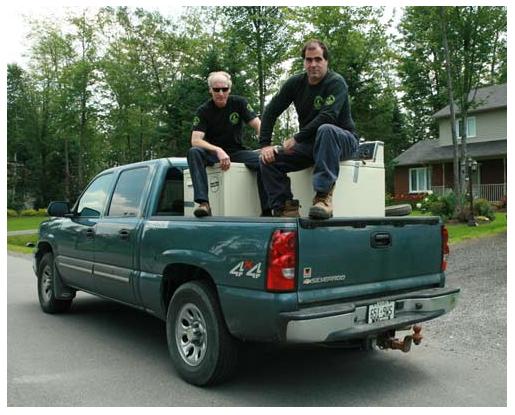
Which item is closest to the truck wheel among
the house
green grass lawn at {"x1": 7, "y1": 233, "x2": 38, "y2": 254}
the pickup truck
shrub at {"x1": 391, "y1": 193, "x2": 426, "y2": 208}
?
the pickup truck

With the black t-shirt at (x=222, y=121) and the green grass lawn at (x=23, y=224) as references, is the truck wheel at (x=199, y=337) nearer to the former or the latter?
the black t-shirt at (x=222, y=121)

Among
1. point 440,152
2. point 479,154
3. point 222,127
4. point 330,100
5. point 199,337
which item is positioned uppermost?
point 440,152

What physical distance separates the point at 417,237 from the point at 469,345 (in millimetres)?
1666

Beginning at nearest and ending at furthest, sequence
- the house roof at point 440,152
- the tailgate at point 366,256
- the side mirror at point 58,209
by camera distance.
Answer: the tailgate at point 366,256 → the side mirror at point 58,209 → the house roof at point 440,152

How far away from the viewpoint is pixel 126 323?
255 inches

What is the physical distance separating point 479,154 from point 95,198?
24.7m

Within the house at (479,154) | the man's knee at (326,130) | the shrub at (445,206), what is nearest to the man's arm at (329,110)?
the man's knee at (326,130)

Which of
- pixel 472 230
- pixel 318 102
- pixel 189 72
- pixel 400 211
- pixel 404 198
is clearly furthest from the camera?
pixel 404 198

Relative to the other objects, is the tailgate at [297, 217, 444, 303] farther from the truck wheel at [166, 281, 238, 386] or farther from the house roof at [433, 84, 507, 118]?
the house roof at [433, 84, 507, 118]

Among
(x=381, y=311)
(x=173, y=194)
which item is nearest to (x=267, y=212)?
(x=173, y=194)

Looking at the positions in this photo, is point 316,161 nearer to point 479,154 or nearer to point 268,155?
point 268,155

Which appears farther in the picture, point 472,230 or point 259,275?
point 472,230

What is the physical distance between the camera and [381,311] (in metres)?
3.96

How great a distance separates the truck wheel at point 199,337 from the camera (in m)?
3.98
